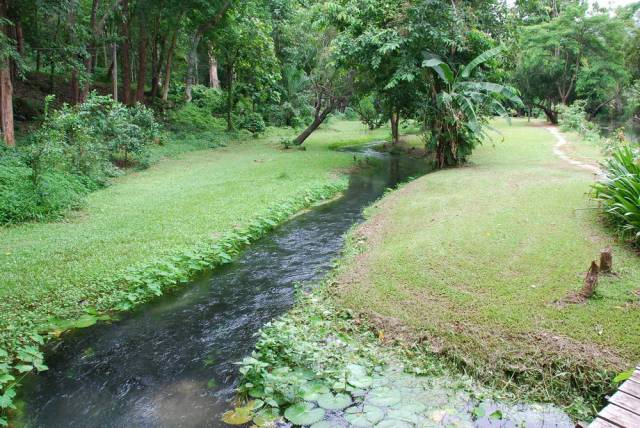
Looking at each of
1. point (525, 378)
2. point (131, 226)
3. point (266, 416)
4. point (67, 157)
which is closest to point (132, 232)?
point (131, 226)

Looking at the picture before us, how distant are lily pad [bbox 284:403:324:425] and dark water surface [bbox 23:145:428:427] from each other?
70cm

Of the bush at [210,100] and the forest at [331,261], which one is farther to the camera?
the bush at [210,100]

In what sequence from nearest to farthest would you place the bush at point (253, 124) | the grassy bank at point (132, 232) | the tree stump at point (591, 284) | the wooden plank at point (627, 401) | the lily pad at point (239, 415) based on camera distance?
the wooden plank at point (627, 401), the lily pad at point (239, 415), the tree stump at point (591, 284), the grassy bank at point (132, 232), the bush at point (253, 124)

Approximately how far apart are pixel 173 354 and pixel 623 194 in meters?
7.22

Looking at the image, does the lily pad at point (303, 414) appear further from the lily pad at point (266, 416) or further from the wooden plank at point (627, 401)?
the wooden plank at point (627, 401)

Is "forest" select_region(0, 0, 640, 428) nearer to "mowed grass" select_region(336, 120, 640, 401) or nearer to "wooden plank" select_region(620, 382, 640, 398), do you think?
"mowed grass" select_region(336, 120, 640, 401)

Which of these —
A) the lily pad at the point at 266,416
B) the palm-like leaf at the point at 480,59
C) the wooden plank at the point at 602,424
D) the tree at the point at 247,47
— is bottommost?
the lily pad at the point at 266,416

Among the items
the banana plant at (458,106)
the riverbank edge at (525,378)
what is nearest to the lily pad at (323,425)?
the riverbank edge at (525,378)

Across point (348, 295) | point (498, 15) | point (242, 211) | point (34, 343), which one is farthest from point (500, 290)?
point (498, 15)

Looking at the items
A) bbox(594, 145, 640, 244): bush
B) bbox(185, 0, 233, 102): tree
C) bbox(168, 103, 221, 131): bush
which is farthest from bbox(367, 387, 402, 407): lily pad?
bbox(168, 103, 221, 131): bush

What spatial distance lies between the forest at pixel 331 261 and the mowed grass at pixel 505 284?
1.3 inches

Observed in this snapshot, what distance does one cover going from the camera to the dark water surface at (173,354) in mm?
4449

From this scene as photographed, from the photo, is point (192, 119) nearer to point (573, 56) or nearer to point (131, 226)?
point (131, 226)

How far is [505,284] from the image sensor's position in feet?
19.9
